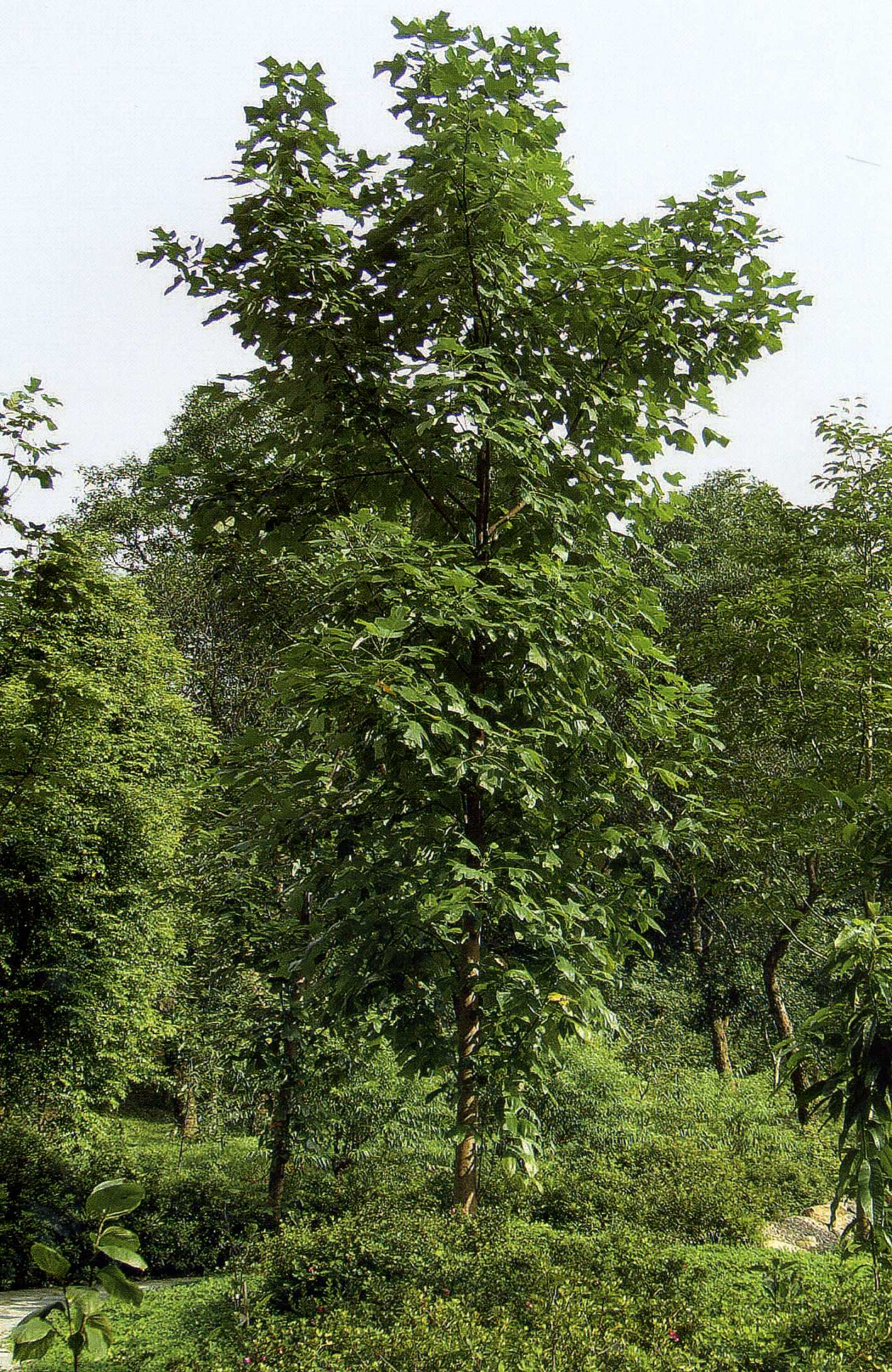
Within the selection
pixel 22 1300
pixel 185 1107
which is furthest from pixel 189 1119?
pixel 22 1300

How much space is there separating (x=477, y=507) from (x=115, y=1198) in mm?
3631

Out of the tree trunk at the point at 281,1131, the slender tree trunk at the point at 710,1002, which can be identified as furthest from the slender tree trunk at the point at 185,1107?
the slender tree trunk at the point at 710,1002

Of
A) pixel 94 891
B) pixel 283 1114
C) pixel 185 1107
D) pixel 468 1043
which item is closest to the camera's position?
pixel 468 1043

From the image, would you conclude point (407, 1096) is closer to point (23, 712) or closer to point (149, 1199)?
point (149, 1199)

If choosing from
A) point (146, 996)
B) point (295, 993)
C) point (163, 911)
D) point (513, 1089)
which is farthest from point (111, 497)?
point (513, 1089)

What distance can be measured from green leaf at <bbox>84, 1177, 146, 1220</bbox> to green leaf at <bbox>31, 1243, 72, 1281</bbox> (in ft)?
0.21

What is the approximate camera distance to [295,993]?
22.1 ft

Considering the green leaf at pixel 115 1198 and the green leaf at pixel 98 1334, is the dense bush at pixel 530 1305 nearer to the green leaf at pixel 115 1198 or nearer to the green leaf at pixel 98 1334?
the green leaf at pixel 98 1334

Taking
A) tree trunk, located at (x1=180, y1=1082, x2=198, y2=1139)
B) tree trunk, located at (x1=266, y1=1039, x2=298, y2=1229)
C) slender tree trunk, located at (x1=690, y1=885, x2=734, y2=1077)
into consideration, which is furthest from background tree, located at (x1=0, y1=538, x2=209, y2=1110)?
slender tree trunk, located at (x1=690, y1=885, x2=734, y2=1077)

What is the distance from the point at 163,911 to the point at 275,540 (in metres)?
9.35

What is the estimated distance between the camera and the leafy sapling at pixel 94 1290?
50.4 inches

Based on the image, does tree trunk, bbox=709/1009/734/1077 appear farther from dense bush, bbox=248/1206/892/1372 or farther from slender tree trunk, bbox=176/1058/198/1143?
dense bush, bbox=248/1206/892/1372

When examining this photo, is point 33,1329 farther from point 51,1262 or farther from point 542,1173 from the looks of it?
point 542,1173

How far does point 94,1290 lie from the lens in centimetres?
140
